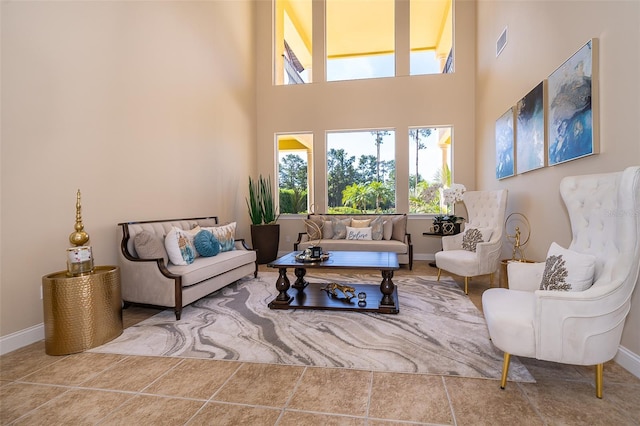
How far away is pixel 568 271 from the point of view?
1.87 m

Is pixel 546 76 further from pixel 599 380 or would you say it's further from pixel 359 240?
pixel 359 240

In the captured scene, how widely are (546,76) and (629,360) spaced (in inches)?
101

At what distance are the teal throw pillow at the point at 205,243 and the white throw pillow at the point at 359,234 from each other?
2.37 m

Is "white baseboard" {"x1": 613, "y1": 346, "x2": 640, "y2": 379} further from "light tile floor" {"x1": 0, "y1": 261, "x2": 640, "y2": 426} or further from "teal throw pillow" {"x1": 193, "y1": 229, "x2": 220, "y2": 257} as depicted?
"teal throw pillow" {"x1": 193, "y1": 229, "x2": 220, "y2": 257}

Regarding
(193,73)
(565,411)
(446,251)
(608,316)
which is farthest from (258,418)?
(193,73)

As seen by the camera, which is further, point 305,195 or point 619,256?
point 305,195

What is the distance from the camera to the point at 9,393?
175cm

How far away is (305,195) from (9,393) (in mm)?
5153

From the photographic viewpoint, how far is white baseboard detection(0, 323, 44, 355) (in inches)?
87.4

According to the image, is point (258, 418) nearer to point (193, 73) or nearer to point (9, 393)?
point (9, 393)

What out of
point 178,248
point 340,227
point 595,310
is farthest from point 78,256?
point 340,227

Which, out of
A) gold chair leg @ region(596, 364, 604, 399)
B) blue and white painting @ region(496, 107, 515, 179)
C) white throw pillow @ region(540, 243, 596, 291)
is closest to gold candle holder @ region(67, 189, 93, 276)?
white throw pillow @ region(540, 243, 596, 291)

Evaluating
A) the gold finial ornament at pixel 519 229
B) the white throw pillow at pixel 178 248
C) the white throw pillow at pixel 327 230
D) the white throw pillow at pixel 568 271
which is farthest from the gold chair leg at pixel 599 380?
the white throw pillow at pixel 327 230

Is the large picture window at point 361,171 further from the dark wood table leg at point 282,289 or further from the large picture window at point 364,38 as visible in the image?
the dark wood table leg at point 282,289
